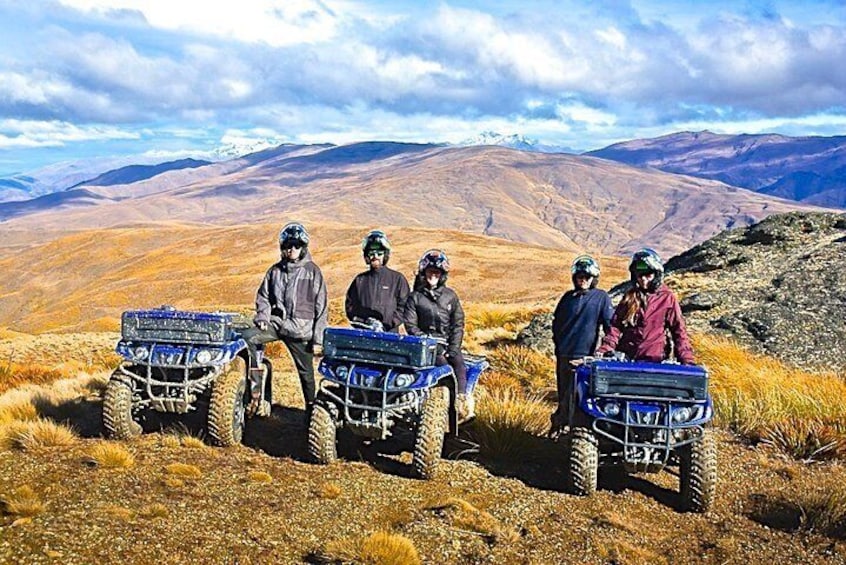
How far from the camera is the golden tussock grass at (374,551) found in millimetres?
4852

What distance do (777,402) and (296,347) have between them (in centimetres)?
597

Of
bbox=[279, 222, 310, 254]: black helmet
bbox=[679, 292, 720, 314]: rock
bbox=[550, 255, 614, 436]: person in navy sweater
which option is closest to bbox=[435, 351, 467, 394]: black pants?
bbox=[550, 255, 614, 436]: person in navy sweater

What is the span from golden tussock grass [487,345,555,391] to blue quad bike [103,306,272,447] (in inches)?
208

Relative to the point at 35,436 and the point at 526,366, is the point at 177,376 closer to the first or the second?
the point at 35,436

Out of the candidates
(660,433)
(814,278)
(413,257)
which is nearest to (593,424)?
(660,433)

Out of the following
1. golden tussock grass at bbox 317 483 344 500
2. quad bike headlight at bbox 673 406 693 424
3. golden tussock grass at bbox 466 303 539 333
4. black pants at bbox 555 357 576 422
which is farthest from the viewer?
golden tussock grass at bbox 466 303 539 333

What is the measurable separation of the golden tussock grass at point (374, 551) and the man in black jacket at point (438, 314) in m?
2.84

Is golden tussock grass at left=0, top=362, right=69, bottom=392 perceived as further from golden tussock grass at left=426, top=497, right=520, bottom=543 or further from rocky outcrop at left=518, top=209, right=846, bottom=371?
rocky outcrop at left=518, top=209, right=846, bottom=371

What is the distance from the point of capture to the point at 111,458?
6605 millimetres

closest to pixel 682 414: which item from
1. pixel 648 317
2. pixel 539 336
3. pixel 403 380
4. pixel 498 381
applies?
pixel 648 317

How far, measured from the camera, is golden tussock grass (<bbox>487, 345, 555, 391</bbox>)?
464 inches

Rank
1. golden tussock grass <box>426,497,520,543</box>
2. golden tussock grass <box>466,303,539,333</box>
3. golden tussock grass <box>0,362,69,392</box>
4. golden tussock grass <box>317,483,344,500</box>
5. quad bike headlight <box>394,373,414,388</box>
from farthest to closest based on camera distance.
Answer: golden tussock grass <box>466,303,539,333</box>
golden tussock grass <box>0,362,69,392</box>
quad bike headlight <box>394,373,414,388</box>
golden tussock grass <box>317,483,344,500</box>
golden tussock grass <box>426,497,520,543</box>

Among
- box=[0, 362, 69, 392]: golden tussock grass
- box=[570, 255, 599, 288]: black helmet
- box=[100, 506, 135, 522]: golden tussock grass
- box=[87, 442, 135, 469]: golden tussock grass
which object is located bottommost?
box=[0, 362, 69, 392]: golden tussock grass

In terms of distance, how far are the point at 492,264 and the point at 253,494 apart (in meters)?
58.7
